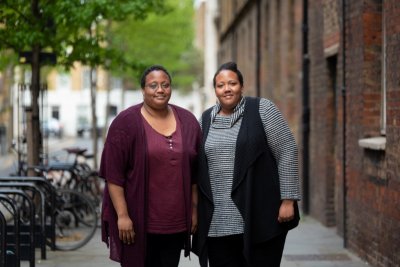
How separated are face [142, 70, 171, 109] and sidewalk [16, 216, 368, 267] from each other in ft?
13.7

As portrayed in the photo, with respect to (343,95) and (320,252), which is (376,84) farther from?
Result: (320,252)

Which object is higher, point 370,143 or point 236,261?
point 370,143

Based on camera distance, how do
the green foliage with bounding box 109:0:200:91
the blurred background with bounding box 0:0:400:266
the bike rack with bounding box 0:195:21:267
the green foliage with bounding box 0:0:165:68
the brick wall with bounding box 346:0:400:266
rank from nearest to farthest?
the bike rack with bounding box 0:195:21:267, the brick wall with bounding box 346:0:400:266, the blurred background with bounding box 0:0:400:266, the green foliage with bounding box 0:0:165:68, the green foliage with bounding box 109:0:200:91

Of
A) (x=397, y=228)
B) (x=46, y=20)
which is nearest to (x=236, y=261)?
(x=397, y=228)

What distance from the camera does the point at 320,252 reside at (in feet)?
35.7

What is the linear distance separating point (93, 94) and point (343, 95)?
12845mm

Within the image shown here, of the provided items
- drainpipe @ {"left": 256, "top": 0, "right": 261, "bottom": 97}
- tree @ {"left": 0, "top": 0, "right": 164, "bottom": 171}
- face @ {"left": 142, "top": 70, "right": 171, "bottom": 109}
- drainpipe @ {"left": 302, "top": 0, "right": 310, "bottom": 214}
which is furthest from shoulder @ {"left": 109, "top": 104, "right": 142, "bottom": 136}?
drainpipe @ {"left": 256, "top": 0, "right": 261, "bottom": 97}

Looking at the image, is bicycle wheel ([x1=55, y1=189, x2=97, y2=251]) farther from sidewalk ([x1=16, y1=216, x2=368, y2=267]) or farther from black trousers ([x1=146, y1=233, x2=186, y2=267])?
black trousers ([x1=146, y1=233, x2=186, y2=267])

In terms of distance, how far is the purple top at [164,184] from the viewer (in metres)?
5.60

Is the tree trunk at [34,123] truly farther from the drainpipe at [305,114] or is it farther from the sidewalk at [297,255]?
the drainpipe at [305,114]

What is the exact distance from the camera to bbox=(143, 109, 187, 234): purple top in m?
5.60

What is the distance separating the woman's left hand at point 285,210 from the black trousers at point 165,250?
643mm

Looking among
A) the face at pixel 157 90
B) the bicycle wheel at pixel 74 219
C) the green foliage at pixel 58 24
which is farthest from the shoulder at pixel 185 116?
the green foliage at pixel 58 24

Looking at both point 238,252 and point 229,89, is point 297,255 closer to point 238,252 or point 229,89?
point 238,252
